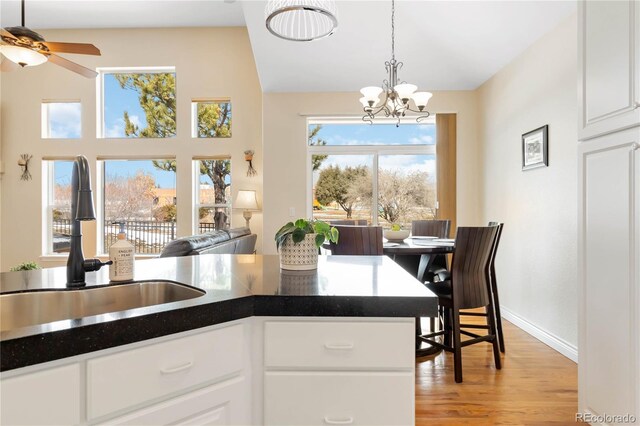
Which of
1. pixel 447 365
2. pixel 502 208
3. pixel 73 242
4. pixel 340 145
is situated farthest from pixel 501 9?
pixel 73 242

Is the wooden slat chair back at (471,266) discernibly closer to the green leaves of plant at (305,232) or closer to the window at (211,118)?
the green leaves of plant at (305,232)

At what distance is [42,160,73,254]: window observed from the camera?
19.1 ft

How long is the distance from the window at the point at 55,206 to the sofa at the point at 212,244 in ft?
11.3

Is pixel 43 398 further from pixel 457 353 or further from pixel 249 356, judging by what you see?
pixel 457 353

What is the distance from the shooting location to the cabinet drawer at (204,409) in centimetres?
79

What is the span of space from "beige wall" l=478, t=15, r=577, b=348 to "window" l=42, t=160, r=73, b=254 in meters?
6.33

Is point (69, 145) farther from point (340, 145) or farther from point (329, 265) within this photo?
point (329, 265)

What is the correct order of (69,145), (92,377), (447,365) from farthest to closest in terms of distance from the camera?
(69,145) < (447,365) < (92,377)

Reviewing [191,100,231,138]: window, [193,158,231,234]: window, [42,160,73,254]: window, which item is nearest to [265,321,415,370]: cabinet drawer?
[193,158,231,234]: window

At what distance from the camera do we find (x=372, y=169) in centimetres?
500

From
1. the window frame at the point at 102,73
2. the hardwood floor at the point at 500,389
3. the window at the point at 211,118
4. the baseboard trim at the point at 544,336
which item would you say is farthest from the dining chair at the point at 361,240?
the window frame at the point at 102,73

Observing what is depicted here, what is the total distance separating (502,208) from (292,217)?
2.55m

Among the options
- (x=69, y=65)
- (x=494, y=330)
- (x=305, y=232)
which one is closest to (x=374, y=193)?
(x=494, y=330)

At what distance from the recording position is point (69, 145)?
18.7ft
